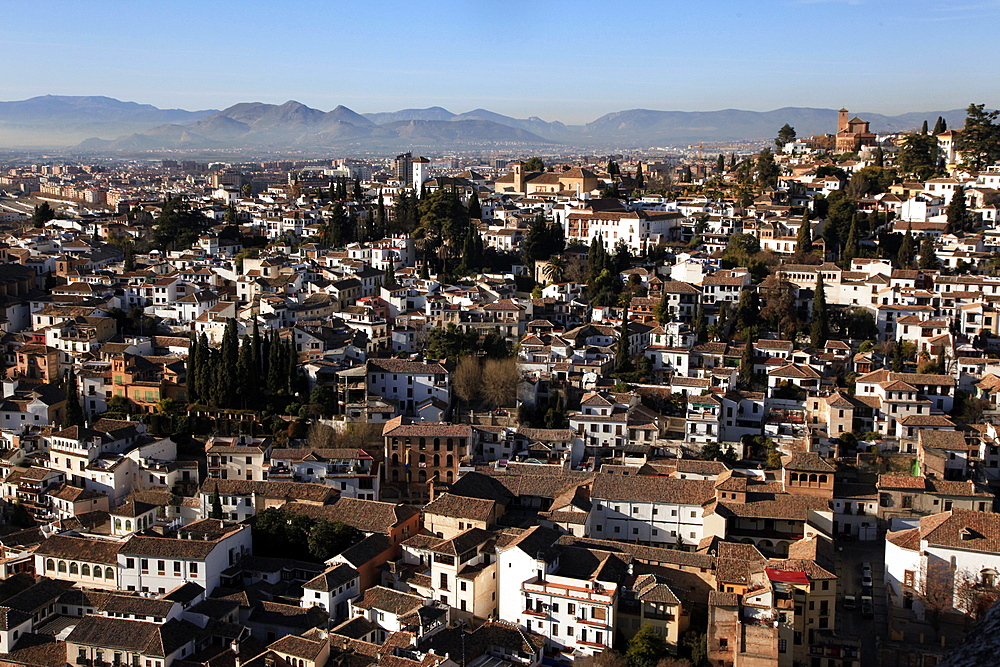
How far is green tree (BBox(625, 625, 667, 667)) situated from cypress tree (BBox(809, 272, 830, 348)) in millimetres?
12950

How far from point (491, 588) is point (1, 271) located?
21216 millimetres

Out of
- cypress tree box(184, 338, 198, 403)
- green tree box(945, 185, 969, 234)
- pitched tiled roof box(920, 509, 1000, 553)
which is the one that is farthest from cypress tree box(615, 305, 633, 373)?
green tree box(945, 185, 969, 234)

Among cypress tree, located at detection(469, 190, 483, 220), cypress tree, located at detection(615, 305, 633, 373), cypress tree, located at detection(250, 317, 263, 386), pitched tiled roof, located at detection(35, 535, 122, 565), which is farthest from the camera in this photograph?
cypress tree, located at detection(469, 190, 483, 220)

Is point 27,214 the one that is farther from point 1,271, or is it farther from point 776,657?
point 776,657

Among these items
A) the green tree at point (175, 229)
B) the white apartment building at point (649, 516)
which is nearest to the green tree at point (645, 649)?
the white apartment building at point (649, 516)

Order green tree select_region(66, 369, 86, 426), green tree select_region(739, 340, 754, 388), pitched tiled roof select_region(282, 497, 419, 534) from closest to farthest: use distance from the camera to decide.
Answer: pitched tiled roof select_region(282, 497, 419, 534) < green tree select_region(66, 369, 86, 426) < green tree select_region(739, 340, 754, 388)

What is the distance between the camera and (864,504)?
17.8m

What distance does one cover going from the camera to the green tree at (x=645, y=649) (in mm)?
13281

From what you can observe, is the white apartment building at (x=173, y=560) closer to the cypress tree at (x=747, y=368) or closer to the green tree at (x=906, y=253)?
the cypress tree at (x=747, y=368)

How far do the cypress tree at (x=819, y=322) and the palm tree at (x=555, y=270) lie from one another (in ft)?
24.6

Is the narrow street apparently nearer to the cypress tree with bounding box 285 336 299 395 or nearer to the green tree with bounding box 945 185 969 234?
the cypress tree with bounding box 285 336 299 395

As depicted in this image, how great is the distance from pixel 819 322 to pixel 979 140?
15340 mm

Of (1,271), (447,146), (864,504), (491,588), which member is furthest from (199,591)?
(447,146)

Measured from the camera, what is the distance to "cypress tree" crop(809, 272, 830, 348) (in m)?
24.7
